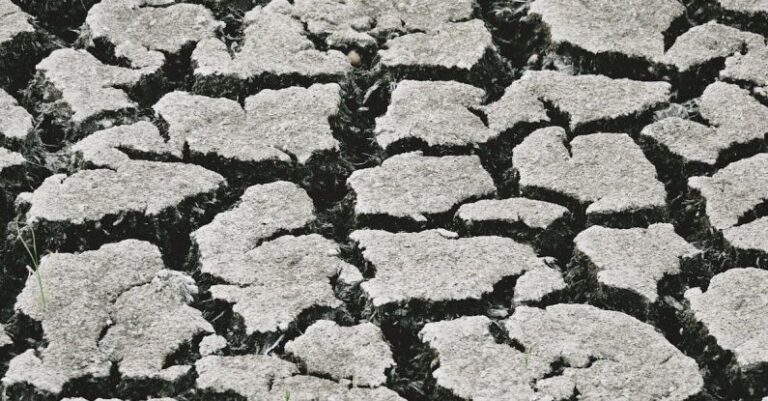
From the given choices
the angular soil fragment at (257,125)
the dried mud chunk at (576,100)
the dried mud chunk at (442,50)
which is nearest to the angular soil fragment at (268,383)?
the angular soil fragment at (257,125)

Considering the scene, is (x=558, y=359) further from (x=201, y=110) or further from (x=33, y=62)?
(x=33, y=62)

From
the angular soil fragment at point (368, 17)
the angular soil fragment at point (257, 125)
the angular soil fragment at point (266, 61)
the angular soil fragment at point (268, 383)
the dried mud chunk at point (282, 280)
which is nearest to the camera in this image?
the angular soil fragment at point (268, 383)

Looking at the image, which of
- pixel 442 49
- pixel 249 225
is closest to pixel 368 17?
pixel 442 49

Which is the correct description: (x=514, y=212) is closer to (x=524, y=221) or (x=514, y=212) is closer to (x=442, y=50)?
(x=524, y=221)

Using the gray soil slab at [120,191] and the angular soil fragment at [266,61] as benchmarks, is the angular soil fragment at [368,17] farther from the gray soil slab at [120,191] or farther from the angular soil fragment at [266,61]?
the gray soil slab at [120,191]

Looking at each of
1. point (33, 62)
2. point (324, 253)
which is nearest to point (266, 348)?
point (324, 253)

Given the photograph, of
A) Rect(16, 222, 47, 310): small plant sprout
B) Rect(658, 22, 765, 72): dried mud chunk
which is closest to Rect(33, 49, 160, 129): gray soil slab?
Rect(16, 222, 47, 310): small plant sprout
